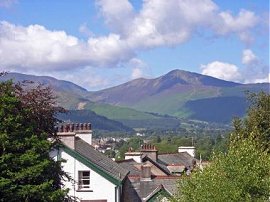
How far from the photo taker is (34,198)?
24.5 metres

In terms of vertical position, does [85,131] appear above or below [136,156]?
above

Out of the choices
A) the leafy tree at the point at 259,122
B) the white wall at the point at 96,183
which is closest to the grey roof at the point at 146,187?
the white wall at the point at 96,183

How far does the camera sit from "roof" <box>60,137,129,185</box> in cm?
3722

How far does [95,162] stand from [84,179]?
53.5 inches

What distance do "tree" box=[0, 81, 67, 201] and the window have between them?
10.1 metres

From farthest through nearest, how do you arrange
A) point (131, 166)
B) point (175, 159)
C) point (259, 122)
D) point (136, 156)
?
point (175, 159) → point (136, 156) → point (131, 166) → point (259, 122)

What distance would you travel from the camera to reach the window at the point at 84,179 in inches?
1480

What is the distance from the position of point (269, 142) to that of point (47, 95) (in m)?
19.7

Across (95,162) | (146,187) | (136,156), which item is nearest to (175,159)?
(136,156)

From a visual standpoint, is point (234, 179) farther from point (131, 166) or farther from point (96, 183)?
point (131, 166)

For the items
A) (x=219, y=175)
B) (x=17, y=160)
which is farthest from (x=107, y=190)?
(x=17, y=160)

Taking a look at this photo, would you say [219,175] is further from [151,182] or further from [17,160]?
[151,182]

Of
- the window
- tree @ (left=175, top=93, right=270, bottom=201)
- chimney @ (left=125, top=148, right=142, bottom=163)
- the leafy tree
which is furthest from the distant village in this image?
chimney @ (left=125, top=148, right=142, bottom=163)

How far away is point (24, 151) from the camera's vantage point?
24875 mm
